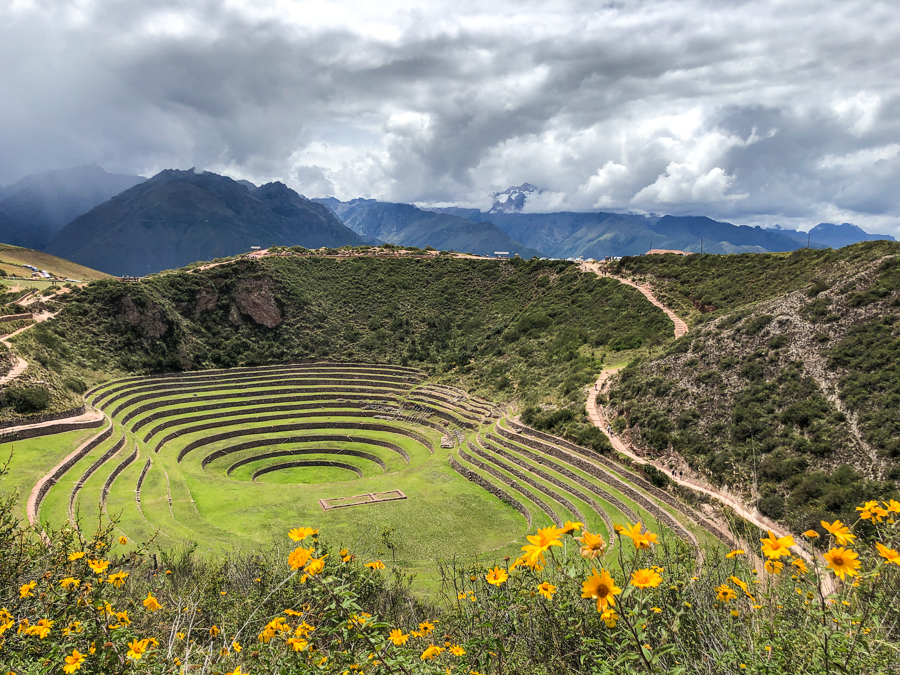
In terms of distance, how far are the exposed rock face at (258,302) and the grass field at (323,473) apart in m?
10.9

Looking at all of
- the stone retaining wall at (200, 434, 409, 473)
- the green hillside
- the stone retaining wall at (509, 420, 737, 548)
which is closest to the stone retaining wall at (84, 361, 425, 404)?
the stone retaining wall at (200, 434, 409, 473)

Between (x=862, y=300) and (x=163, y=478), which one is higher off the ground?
(x=862, y=300)

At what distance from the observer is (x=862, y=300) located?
68.5ft

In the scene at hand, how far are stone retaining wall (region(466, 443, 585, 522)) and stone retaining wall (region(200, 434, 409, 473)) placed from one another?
473cm

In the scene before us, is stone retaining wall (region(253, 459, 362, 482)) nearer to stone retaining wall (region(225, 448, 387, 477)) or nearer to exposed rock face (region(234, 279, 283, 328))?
stone retaining wall (region(225, 448, 387, 477))

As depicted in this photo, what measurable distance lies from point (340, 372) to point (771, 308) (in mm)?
32002

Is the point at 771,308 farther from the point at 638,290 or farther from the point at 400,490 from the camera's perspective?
the point at 400,490

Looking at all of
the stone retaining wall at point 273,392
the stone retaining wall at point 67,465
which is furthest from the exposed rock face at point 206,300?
the stone retaining wall at point 67,465

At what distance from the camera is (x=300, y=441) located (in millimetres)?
29859

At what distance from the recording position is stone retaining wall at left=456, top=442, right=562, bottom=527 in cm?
1984

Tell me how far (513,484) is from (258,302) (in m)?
35.5

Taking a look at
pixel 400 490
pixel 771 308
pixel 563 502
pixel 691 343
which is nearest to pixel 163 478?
pixel 400 490

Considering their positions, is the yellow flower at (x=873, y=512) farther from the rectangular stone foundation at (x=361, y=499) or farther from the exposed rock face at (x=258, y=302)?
the exposed rock face at (x=258, y=302)

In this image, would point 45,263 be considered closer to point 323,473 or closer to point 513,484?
point 323,473
